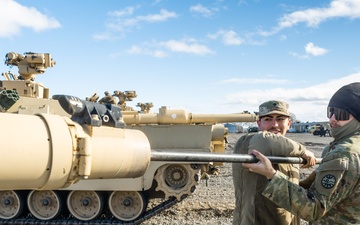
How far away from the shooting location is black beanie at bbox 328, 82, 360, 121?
2354 millimetres

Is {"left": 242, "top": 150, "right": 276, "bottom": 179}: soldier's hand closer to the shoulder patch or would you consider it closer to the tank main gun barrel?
the shoulder patch

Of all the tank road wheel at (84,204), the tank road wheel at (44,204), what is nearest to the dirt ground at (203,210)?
the tank road wheel at (84,204)

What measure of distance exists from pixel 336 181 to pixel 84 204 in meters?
7.51

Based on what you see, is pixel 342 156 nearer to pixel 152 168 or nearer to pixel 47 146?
pixel 47 146

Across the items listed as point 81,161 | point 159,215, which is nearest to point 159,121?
point 159,215

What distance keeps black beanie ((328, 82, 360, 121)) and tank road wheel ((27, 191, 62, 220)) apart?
24.7ft

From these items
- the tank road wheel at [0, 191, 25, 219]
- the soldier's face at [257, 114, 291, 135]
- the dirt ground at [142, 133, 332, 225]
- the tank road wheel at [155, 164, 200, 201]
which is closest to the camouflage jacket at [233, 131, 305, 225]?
the soldier's face at [257, 114, 291, 135]

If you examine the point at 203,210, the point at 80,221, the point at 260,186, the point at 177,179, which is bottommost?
the point at 80,221

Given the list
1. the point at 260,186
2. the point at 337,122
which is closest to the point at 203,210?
the point at 260,186

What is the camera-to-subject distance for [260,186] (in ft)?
9.86

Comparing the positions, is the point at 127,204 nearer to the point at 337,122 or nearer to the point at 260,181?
the point at 260,181

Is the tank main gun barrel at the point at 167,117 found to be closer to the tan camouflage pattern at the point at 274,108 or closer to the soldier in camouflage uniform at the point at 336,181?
the tan camouflage pattern at the point at 274,108

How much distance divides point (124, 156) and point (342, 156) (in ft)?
3.93

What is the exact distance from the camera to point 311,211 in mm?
2176
